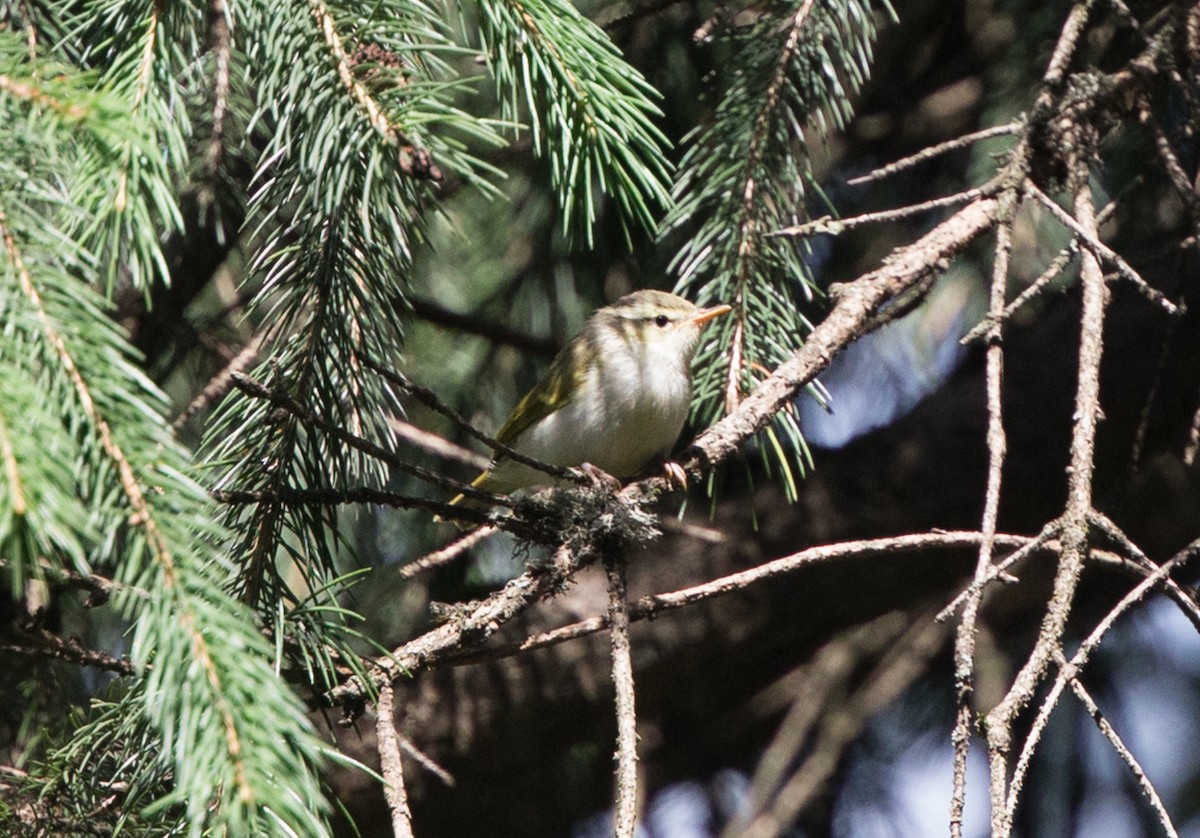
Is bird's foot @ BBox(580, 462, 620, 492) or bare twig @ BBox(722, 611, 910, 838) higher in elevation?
bird's foot @ BBox(580, 462, 620, 492)

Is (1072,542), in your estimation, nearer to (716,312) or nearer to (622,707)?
(622,707)

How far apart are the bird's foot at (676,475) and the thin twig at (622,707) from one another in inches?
15.7

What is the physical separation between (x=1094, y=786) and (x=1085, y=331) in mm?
2277

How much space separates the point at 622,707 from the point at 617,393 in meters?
1.78

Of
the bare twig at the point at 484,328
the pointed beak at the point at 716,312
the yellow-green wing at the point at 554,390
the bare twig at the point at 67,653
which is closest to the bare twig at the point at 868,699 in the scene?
the yellow-green wing at the point at 554,390

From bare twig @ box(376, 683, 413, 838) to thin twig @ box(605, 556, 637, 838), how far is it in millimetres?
226

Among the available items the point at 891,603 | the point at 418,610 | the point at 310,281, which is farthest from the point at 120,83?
the point at 891,603

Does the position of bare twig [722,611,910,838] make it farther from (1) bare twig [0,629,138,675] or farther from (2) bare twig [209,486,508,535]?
(1) bare twig [0,629,138,675]

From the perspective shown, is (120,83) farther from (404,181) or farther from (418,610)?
(418,610)

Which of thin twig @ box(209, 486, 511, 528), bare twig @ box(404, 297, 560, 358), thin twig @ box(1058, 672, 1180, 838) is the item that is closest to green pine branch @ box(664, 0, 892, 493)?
thin twig @ box(209, 486, 511, 528)

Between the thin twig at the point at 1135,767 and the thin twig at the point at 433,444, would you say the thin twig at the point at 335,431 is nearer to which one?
the thin twig at the point at 1135,767

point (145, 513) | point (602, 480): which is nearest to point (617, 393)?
point (602, 480)

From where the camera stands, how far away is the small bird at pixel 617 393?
300 centimetres

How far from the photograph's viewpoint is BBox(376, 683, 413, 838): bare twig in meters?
1.29
